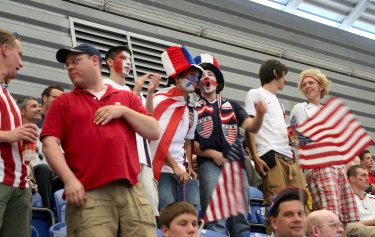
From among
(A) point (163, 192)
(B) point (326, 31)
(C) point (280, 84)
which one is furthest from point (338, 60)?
(A) point (163, 192)

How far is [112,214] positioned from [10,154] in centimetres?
73

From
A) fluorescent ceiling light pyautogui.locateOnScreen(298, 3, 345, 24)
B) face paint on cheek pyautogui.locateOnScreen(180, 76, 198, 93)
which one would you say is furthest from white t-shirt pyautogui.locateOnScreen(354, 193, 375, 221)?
fluorescent ceiling light pyautogui.locateOnScreen(298, 3, 345, 24)

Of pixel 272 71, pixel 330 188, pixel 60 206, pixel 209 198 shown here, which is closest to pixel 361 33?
pixel 272 71

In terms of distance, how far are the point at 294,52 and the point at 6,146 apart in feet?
23.0

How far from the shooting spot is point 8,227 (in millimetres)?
3689

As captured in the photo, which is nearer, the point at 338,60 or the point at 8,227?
the point at 8,227

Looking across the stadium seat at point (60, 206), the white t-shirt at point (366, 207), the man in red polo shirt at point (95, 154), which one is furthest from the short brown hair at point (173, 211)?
the white t-shirt at point (366, 207)

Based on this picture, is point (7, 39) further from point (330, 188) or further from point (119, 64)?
point (330, 188)

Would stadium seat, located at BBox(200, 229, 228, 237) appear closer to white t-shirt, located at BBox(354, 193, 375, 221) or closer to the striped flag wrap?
the striped flag wrap

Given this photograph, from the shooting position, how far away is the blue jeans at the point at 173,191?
479 centimetres

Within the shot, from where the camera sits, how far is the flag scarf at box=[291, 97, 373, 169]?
4.36 meters

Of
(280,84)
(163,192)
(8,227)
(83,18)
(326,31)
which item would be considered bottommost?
(8,227)

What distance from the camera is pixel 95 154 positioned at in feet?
11.3

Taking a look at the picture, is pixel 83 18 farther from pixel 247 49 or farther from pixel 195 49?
pixel 247 49
